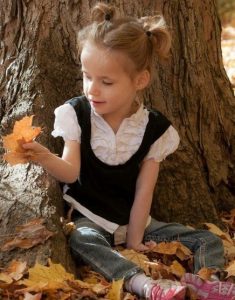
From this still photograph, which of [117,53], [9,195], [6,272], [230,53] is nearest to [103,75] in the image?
[117,53]

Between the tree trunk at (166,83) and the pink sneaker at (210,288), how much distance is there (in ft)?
2.71

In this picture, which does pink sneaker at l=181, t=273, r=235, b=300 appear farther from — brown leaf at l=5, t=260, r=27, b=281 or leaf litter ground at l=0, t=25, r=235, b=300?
brown leaf at l=5, t=260, r=27, b=281

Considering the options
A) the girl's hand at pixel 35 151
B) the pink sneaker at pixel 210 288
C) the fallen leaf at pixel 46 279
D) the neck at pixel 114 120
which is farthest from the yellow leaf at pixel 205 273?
the girl's hand at pixel 35 151

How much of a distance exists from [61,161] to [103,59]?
0.54m

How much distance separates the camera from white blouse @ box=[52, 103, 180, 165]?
3.09m

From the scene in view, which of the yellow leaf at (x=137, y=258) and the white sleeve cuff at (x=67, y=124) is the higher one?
the white sleeve cuff at (x=67, y=124)

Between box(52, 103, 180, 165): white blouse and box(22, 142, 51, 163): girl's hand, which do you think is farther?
box(52, 103, 180, 165): white blouse

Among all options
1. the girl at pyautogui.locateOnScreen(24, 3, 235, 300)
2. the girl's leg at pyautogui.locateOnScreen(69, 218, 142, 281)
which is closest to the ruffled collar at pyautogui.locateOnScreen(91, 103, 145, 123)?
the girl at pyautogui.locateOnScreen(24, 3, 235, 300)

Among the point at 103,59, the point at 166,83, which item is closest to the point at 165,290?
the point at 103,59

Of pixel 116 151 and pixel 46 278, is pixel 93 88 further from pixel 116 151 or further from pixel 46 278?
pixel 46 278

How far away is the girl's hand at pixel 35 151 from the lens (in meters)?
2.71

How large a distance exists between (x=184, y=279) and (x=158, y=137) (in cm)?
84

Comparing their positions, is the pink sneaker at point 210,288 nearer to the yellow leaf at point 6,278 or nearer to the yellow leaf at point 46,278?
the yellow leaf at point 46,278

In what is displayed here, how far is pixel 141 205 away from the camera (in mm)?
3236
